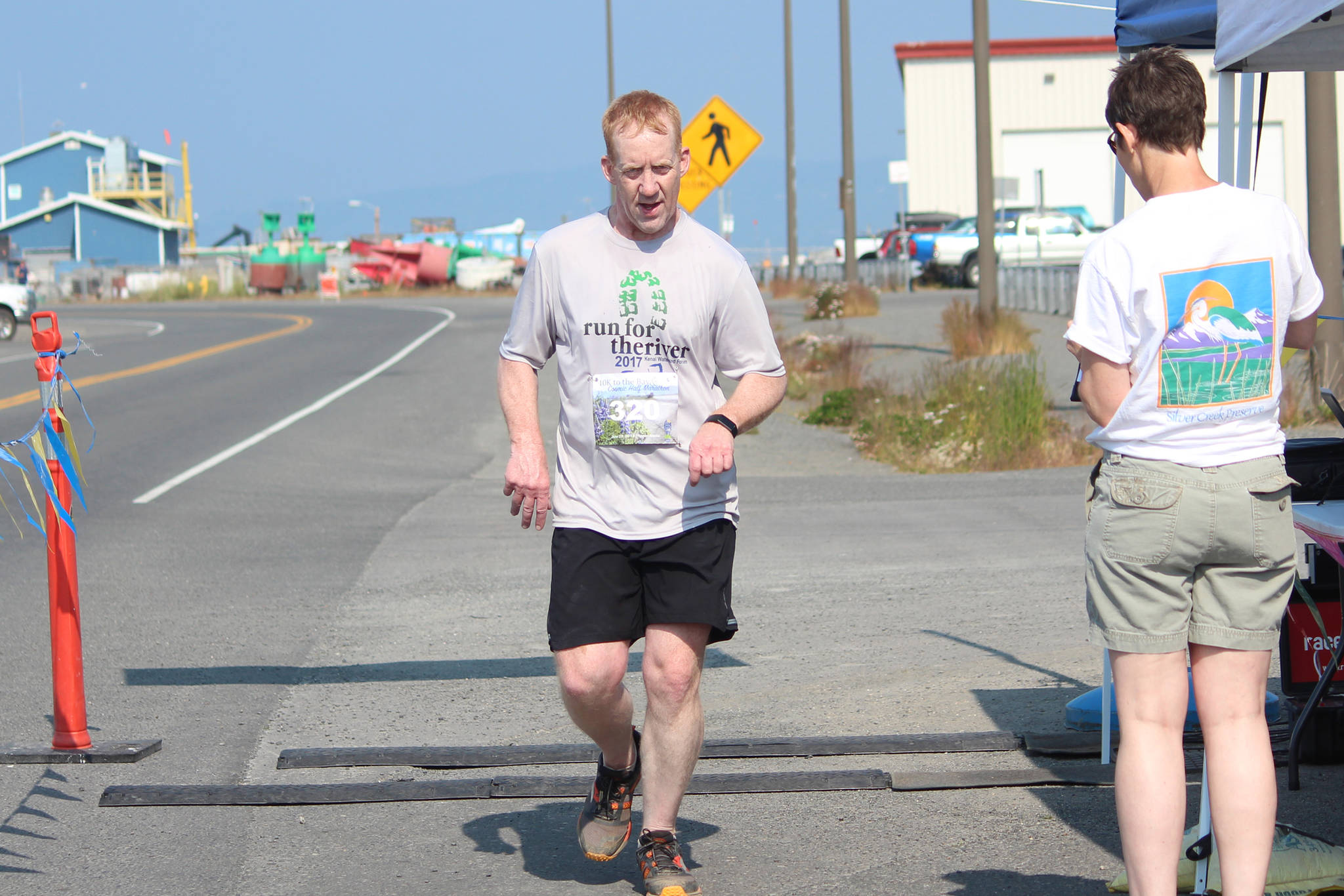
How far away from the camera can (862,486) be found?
1248 centimetres

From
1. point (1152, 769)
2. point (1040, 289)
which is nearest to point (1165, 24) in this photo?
point (1152, 769)

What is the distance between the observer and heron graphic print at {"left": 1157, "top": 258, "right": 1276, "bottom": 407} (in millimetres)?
3162

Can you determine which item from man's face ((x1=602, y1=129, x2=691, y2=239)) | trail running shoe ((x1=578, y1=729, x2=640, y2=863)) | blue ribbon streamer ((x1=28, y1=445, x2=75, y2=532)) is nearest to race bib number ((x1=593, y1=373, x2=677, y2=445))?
man's face ((x1=602, y1=129, x2=691, y2=239))

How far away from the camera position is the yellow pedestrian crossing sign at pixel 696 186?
47.1 ft

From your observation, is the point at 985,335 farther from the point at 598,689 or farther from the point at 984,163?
the point at 598,689

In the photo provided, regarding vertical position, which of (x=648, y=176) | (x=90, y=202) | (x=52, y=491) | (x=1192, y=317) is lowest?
(x=52, y=491)

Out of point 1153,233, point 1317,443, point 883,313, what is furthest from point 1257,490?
point 883,313

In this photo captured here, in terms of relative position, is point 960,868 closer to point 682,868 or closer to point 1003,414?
point 682,868

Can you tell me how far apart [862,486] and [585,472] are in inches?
346

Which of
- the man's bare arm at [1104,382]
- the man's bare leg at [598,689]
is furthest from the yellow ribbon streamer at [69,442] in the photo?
the man's bare arm at [1104,382]

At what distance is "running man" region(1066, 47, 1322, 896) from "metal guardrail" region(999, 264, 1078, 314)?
2308 cm

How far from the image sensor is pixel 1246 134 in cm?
421

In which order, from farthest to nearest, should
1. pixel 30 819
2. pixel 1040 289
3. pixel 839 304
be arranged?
pixel 1040 289, pixel 839 304, pixel 30 819

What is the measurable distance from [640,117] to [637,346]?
22.4 inches
